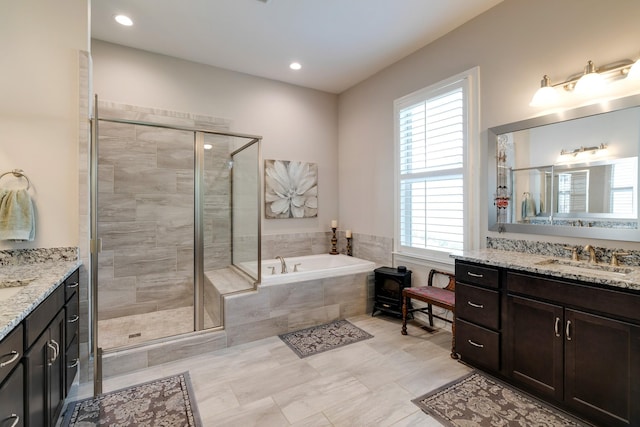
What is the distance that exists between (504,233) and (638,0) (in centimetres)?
176

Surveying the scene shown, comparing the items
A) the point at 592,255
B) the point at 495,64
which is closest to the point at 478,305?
the point at 592,255

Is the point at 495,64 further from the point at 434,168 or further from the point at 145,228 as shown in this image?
the point at 145,228

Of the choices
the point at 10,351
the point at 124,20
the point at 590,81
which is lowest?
the point at 10,351

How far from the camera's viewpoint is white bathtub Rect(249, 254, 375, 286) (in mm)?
3226

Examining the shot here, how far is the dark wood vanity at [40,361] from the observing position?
3.69 feet

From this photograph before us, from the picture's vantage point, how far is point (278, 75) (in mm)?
4117

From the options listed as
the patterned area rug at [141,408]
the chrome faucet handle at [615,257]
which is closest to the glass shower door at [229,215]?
the patterned area rug at [141,408]

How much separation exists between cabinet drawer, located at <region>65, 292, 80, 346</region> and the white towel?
1.74 ft

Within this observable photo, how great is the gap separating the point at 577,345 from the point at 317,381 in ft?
5.56

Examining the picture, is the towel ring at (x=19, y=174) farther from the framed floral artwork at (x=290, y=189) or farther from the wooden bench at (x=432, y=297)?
the wooden bench at (x=432, y=297)

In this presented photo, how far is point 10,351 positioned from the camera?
113 cm

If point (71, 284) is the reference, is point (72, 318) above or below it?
below

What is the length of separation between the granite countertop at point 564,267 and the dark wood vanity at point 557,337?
0.04m

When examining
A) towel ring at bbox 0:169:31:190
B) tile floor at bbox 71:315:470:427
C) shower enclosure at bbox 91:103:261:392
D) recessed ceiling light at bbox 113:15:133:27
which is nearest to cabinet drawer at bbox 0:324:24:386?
tile floor at bbox 71:315:470:427
